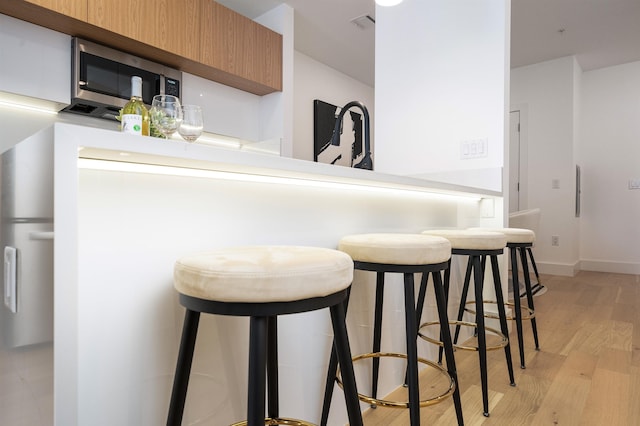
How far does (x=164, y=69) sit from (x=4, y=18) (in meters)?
0.91

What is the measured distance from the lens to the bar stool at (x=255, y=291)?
0.66 metres

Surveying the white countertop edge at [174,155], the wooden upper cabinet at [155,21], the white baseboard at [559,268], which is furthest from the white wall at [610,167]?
the white countertop edge at [174,155]

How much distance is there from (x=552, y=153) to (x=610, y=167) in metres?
0.86

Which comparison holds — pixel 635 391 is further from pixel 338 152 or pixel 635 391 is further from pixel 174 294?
pixel 338 152

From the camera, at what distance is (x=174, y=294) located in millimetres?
925

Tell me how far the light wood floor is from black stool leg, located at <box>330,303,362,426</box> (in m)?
0.73

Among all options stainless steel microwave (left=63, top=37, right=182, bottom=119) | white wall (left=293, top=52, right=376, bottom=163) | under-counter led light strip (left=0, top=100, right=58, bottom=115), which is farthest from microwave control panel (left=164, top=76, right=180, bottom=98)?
white wall (left=293, top=52, right=376, bottom=163)

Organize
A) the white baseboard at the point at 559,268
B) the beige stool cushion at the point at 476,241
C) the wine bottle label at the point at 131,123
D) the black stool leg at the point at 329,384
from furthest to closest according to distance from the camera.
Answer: the white baseboard at the point at 559,268 → the beige stool cushion at the point at 476,241 → the black stool leg at the point at 329,384 → the wine bottle label at the point at 131,123

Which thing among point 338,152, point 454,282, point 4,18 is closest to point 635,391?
point 454,282

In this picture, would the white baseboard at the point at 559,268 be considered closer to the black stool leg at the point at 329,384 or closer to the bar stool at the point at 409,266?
the bar stool at the point at 409,266

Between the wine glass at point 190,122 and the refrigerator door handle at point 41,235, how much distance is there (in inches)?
16.7

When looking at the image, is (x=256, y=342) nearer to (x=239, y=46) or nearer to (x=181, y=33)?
(x=181, y=33)

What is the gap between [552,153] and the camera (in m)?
4.88

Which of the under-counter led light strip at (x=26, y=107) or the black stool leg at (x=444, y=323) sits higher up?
the under-counter led light strip at (x=26, y=107)
